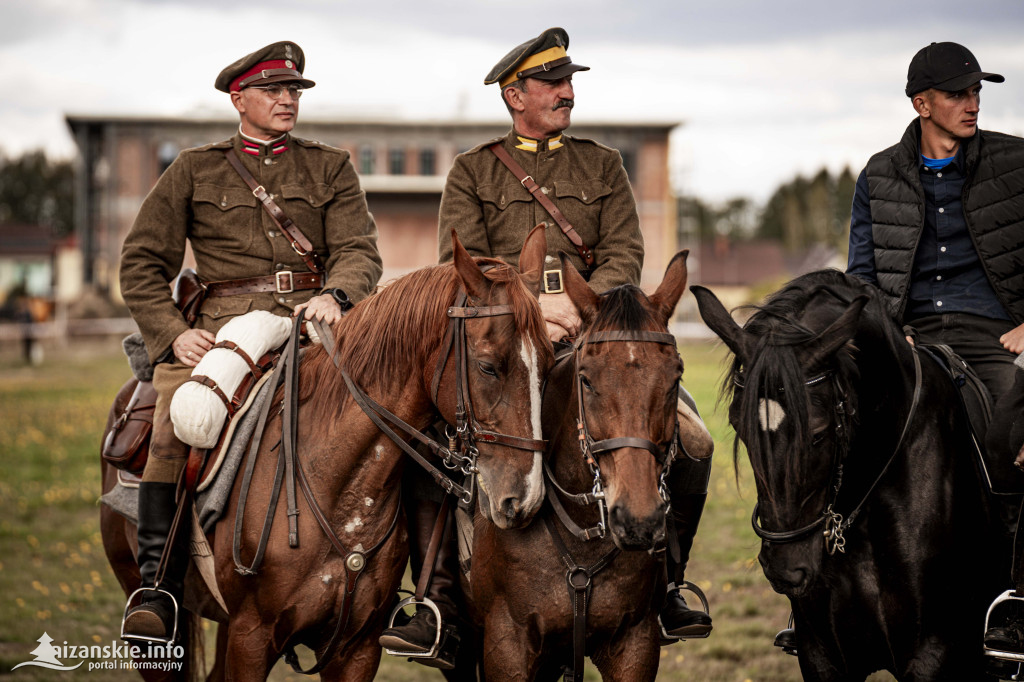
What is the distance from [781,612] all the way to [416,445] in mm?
5119

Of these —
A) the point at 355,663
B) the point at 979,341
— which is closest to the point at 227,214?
the point at 355,663

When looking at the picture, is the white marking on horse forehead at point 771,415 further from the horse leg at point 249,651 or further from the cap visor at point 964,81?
the horse leg at point 249,651

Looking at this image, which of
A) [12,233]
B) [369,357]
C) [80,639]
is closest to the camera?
[369,357]

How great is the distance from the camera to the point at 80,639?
7.87 meters

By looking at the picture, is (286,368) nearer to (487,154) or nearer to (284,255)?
(284,255)

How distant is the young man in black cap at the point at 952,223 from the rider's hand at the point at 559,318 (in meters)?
1.64

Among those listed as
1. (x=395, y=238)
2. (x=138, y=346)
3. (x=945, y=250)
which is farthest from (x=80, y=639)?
(x=395, y=238)

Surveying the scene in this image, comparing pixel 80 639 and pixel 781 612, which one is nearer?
pixel 80 639

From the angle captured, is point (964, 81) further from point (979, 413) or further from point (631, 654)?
point (631, 654)

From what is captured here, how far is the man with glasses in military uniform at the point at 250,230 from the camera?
17.1 feet

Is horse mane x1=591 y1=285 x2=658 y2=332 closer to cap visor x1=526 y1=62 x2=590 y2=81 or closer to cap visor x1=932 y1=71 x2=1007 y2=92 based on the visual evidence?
cap visor x1=526 y1=62 x2=590 y2=81

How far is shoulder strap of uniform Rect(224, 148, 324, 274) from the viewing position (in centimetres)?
537

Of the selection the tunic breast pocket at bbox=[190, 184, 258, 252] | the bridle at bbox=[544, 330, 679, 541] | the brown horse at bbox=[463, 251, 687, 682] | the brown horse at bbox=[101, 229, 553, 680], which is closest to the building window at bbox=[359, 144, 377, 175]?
the tunic breast pocket at bbox=[190, 184, 258, 252]

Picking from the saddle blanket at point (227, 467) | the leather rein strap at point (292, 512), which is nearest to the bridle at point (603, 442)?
the leather rein strap at point (292, 512)
